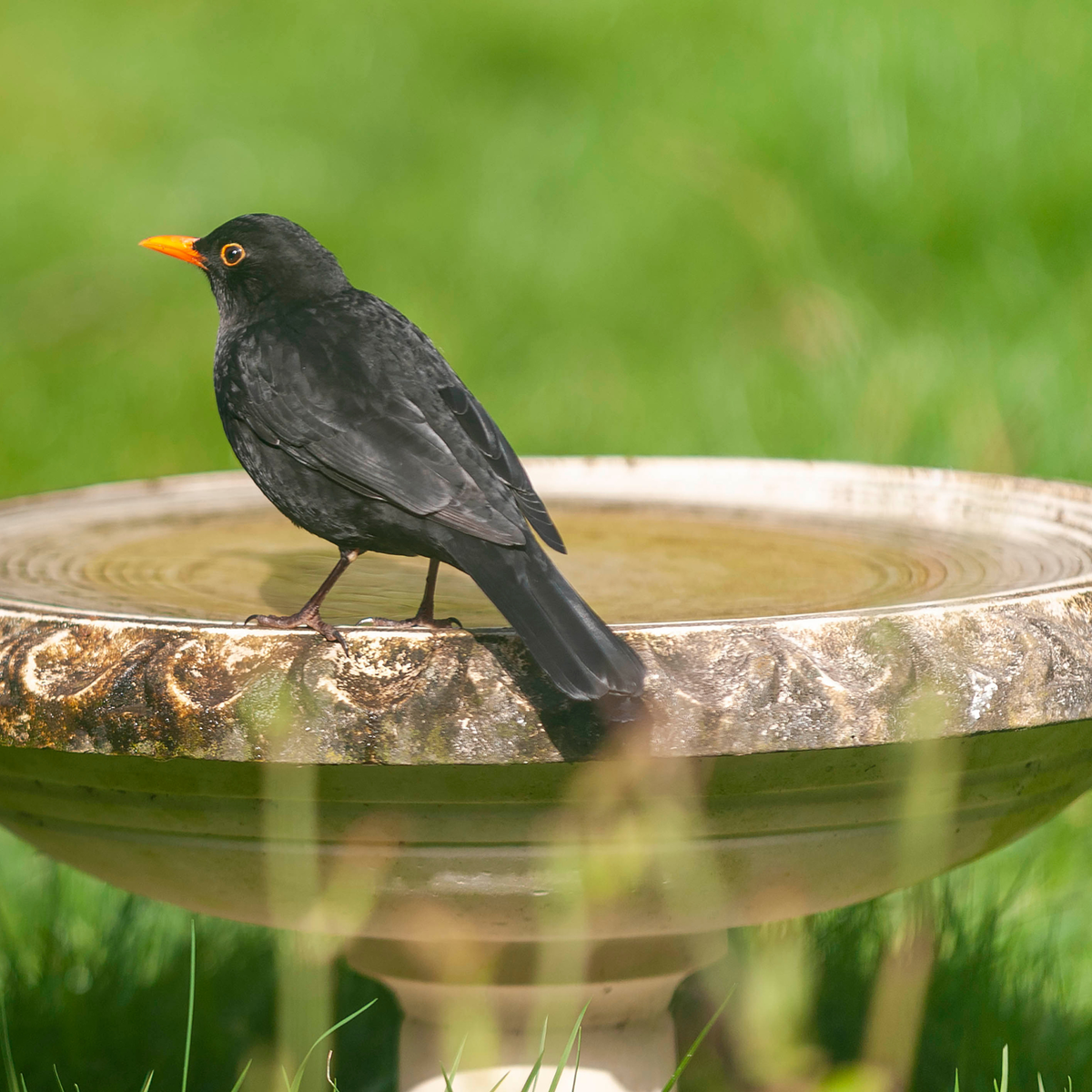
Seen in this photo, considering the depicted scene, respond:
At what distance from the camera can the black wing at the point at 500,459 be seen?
6.60ft

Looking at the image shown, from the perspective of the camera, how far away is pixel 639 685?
1533mm

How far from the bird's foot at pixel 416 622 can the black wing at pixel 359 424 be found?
13 centimetres

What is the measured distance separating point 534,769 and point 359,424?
57cm

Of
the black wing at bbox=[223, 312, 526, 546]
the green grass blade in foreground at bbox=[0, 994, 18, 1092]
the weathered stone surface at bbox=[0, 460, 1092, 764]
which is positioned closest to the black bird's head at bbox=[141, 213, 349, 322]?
the black wing at bbox=[223, 312, 526, 546]

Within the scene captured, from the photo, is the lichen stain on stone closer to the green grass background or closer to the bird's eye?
the bird's eye

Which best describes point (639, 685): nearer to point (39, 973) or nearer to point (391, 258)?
point (39, 973)

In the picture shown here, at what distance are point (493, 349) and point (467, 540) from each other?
5.50m

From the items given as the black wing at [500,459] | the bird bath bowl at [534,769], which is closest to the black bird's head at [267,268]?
the black wing at [500,459]

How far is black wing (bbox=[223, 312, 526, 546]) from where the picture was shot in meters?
1.84

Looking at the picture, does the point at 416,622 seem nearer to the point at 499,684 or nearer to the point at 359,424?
the point at 359,424

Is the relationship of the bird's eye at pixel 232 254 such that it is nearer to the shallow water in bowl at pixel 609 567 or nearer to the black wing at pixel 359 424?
the black wing at pixel 359 424

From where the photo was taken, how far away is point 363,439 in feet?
6.36

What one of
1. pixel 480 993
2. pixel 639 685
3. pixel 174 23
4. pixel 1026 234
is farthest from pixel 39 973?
pixel 174 23

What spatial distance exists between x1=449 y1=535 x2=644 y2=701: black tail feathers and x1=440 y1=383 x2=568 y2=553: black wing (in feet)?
0.71
